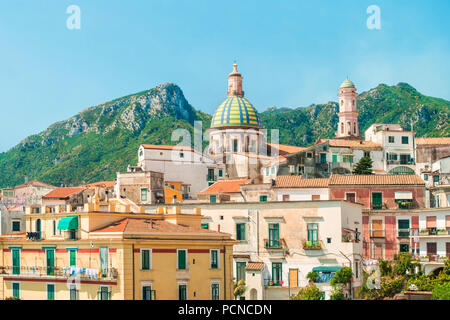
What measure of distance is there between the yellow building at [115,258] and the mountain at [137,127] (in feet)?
225

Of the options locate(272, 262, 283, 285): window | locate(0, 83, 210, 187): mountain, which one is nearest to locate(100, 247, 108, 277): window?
locate(272, 262, 283, 285): window

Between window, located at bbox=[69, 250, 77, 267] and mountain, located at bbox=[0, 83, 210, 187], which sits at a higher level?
mountain, located at bbox=[0, 83, 210, 187]

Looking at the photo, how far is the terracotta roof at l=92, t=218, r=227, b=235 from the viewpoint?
47781 millimetres

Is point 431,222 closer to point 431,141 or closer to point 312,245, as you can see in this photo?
point 312,245

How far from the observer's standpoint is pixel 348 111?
349 ft

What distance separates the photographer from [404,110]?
143500mm

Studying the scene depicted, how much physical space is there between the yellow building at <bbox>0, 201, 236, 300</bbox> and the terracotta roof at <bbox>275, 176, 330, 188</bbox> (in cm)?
1679

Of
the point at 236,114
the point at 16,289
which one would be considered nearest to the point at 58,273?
the point at 16,289

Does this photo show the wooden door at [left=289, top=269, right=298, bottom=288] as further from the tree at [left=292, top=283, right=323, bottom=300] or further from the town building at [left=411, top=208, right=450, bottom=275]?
the town building at [left=411, top=208, right=450, bottom=275]

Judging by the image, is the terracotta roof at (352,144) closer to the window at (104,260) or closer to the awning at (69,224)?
the awning at (69,224)

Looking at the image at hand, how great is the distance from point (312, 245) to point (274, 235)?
3.29 m

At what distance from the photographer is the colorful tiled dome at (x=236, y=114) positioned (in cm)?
9825
